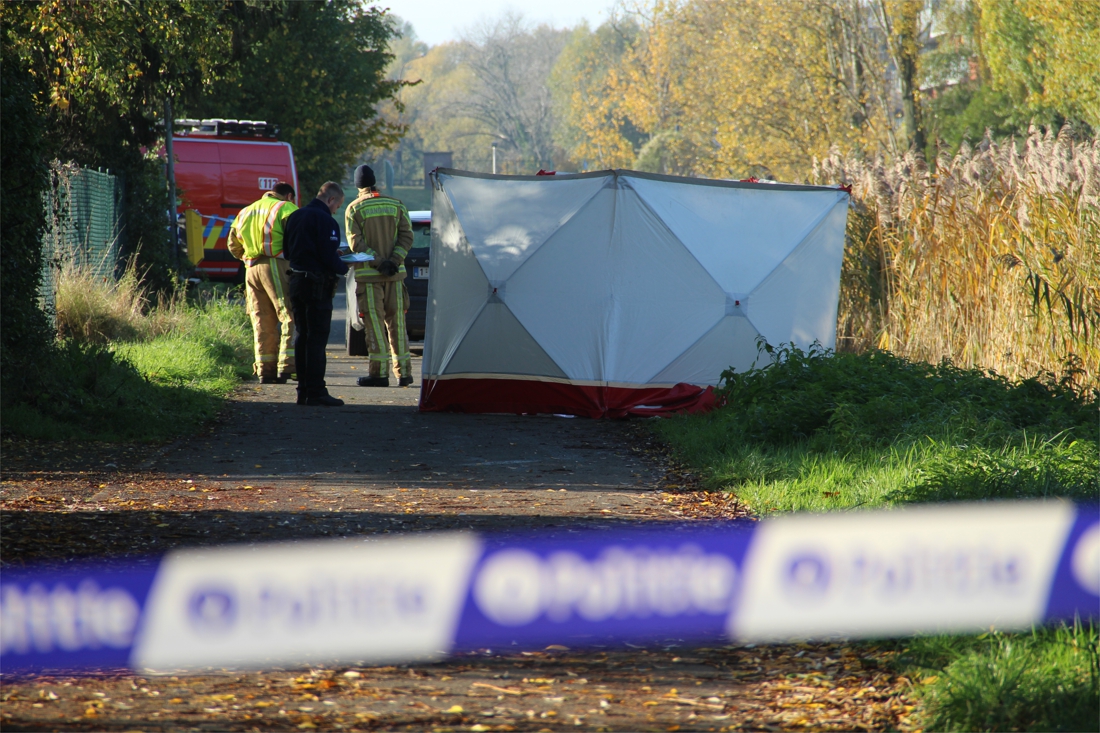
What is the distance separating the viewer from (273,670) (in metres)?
3.91

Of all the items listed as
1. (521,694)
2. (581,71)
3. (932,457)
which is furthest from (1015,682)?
(581,71)

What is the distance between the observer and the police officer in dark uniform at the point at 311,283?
10.3 meters

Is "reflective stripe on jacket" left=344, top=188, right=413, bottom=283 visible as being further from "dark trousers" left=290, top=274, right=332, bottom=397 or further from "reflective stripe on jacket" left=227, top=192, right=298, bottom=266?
"dark trousers" left=290, top=274, right=332, bottom=397

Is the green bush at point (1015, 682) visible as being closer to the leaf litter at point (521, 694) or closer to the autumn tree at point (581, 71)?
the leaf litter at point (521, 694)

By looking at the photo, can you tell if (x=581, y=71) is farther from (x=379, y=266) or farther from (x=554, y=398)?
(x=554, y=398)

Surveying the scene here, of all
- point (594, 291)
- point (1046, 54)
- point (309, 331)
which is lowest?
point (309, 331)

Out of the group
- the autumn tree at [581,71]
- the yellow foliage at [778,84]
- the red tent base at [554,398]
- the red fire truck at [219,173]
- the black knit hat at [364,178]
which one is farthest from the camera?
the autumn tree at [581,71]

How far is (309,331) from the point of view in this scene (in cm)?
1038

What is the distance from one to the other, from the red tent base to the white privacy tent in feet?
0.04

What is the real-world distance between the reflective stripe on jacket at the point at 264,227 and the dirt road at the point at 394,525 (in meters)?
1.28

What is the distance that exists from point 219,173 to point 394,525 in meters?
17.5

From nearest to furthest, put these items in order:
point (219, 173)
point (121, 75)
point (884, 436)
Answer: point (884, 436) → point (121, 75) → point (219, 173)

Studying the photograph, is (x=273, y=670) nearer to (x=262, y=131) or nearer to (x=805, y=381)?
(x=805, y=381)

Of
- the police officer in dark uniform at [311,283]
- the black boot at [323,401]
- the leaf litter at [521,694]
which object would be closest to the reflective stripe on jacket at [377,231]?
the police officer in dark uniform at [311,283]
